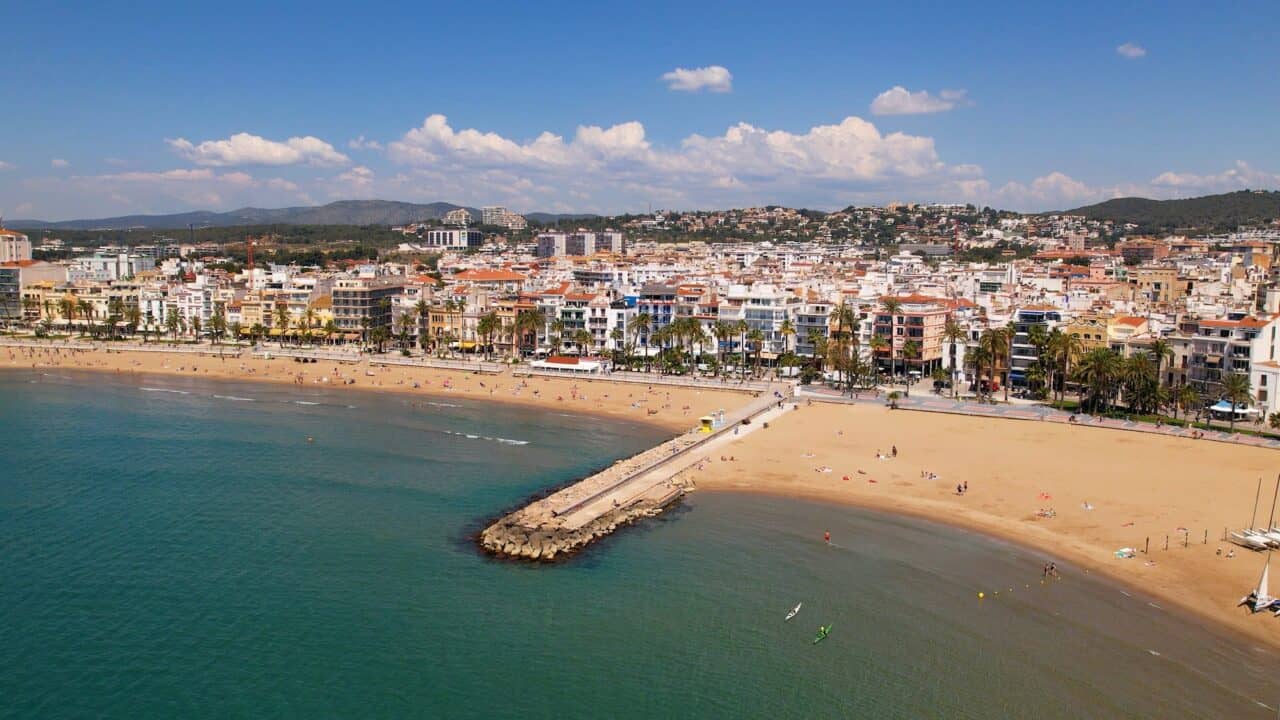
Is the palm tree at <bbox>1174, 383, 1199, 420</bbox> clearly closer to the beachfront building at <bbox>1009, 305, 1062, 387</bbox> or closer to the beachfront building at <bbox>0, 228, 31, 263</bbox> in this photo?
the beachfront building at <bbox>1009, 305, 1062, 387</bbox>

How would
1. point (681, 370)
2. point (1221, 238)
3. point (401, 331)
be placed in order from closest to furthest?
point (681, 370) → point (401, 331) → point (1221, 238)

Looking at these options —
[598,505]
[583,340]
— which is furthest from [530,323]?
[598,505]

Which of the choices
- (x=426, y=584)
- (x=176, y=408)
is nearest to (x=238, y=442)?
(x=176, y=408)

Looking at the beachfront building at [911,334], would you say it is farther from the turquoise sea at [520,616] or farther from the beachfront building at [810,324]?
the turquoise sea at [520,616]

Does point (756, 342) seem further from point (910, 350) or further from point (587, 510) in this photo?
point (587, 510)

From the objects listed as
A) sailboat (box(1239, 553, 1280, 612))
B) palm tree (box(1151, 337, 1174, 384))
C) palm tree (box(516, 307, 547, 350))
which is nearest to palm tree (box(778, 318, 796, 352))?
palm tree (box(516, 307, 547, 350))

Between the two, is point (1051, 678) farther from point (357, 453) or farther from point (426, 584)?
point (357, 453)

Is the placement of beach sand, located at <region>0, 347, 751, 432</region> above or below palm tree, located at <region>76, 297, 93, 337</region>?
below

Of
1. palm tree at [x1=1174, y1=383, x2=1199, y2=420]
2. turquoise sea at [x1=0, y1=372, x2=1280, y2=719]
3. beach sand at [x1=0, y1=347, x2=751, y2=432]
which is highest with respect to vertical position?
palm tree at [x1=1174, y1=383, x2=1199, y2=420]

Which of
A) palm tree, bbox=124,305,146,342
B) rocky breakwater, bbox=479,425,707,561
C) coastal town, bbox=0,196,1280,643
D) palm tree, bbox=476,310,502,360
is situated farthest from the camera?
palm tree, bbox=124,305,146,342
